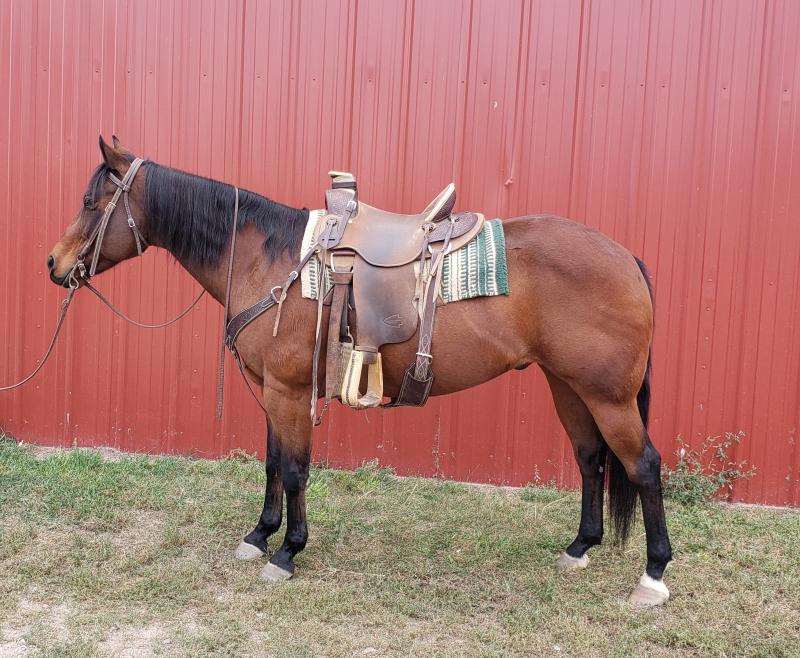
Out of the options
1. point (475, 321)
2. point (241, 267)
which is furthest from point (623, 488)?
point (241, 267)

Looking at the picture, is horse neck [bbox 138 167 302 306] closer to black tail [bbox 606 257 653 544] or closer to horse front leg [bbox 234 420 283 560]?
horse front leg [bbox 234 420 283 560]

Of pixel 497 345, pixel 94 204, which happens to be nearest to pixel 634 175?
pixel 497 345

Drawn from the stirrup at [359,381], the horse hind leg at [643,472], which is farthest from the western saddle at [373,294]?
the horse hind leg at [643,472]

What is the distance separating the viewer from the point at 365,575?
3.17 m

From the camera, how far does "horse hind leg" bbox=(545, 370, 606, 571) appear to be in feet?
10.9

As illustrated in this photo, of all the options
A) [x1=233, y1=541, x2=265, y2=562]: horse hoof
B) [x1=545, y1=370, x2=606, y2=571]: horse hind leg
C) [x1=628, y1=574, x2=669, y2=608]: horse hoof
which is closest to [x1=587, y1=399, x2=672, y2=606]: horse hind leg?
[x1=628, y1=574, x2=669, y2=608]: horse hoof

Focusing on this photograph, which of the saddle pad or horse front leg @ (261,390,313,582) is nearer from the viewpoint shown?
the saddle pad

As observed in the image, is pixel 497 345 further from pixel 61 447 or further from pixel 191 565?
pixel 61 447

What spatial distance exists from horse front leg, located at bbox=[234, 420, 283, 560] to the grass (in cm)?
11

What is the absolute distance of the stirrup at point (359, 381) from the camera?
2912 millimetres

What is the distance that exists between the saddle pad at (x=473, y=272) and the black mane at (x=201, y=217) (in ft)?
0.79

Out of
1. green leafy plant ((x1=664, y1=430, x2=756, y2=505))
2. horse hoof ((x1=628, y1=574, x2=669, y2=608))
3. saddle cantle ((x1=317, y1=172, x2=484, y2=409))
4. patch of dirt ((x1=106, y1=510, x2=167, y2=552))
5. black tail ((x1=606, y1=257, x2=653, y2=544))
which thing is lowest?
patch of dirt ((x1=106, y1=510, x2=167, y2=552))

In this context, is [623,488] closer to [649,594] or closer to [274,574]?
[649,594]

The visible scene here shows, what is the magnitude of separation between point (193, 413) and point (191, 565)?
1833mm
